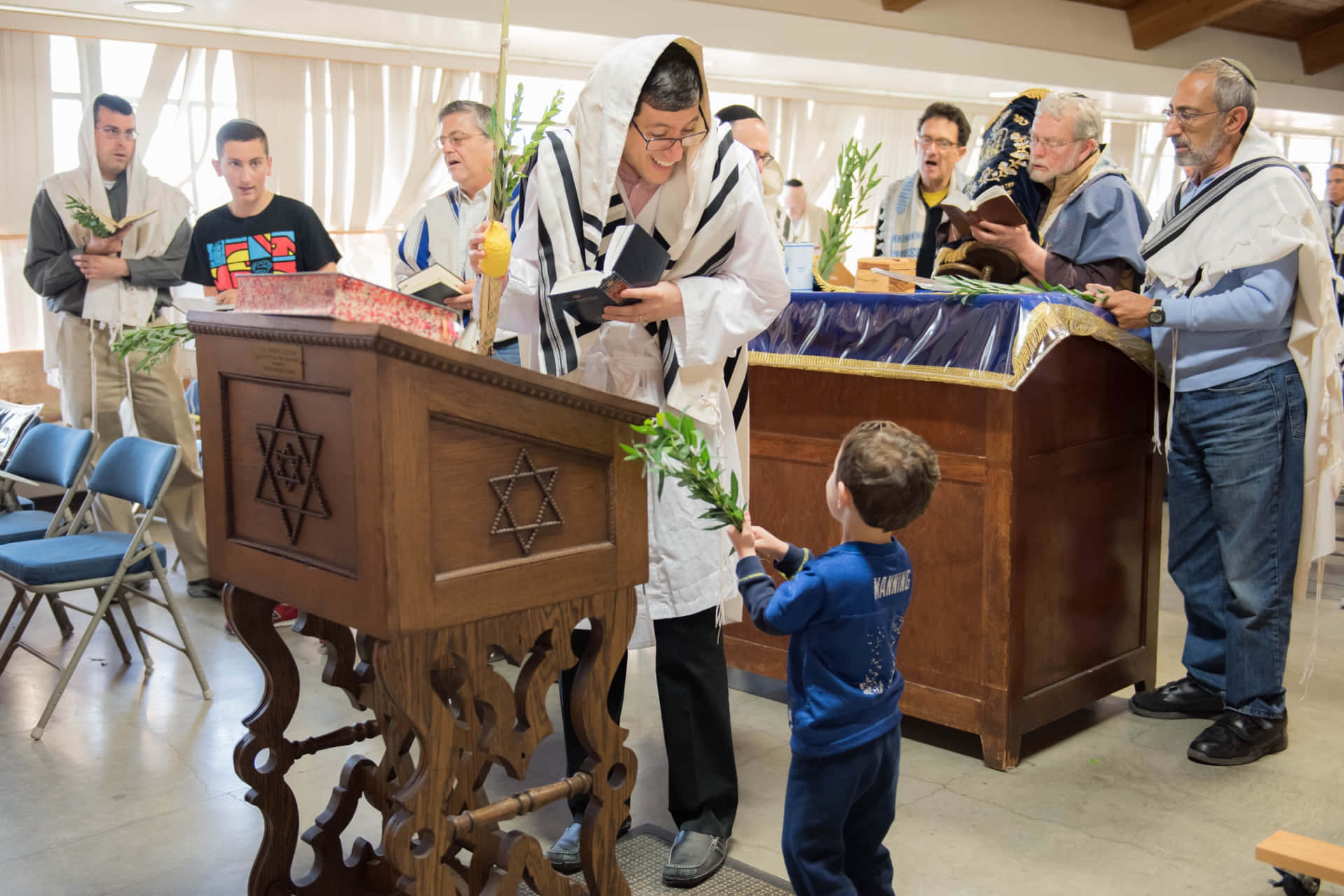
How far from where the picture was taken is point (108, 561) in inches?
154

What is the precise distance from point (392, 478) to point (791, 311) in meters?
2.05

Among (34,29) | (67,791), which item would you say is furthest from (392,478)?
(34,29)

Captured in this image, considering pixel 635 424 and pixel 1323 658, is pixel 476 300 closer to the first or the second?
pixel 635 424

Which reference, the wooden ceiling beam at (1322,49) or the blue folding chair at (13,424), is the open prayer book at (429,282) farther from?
the wooden ceiling beam at (1322,49)

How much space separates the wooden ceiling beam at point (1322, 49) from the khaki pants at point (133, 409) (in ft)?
35.6

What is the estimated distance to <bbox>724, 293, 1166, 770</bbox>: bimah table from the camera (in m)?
3.25

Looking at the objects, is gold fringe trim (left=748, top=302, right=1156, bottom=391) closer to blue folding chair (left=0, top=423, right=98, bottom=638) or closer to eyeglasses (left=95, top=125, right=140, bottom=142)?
blue folding chair (left=0, top=423, right=98, bottom=638)

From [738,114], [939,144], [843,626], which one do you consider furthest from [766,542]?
[738,114]

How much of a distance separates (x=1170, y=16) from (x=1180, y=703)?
25.9ft

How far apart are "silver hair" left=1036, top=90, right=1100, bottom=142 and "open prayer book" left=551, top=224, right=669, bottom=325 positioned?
67.9 inches

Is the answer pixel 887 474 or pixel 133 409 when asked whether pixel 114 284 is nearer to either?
pixel 133 409

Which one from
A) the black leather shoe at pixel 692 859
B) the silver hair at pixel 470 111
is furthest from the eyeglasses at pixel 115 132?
the black leather shoe at pixel 692 859

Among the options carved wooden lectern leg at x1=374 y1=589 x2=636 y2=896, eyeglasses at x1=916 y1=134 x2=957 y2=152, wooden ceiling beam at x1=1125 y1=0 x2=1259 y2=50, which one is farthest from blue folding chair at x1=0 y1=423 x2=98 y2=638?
wooden ceiling beam at x1=1125 y1=0 x2=1259 y2=50

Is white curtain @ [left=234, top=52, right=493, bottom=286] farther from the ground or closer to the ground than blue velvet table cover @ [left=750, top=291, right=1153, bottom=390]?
farther from the ground
